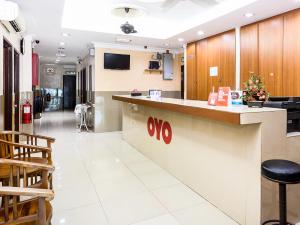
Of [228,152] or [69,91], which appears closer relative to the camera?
[228,152]

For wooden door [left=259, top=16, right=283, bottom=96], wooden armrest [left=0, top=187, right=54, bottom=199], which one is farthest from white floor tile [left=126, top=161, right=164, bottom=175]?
wooden door [left=259, top=16, right=283, bottom=96]

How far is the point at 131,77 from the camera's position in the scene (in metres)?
7.70

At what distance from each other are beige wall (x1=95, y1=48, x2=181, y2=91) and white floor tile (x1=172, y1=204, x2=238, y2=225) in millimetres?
5444

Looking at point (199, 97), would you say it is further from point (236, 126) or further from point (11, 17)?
point (11, 17)

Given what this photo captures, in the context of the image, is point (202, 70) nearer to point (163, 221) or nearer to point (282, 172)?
point (163, 221)

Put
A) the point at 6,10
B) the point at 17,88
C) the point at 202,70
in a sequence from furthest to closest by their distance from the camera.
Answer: the point at 202,70, the point at 17,88, the point at 6,10

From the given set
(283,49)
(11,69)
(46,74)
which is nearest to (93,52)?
(11,69)

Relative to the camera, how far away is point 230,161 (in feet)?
7.98

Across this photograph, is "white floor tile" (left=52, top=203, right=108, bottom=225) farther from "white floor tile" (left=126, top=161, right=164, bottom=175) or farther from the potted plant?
the potted plant

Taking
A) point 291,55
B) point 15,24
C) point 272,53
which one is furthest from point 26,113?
point 291,55

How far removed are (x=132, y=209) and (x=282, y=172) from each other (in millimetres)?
1604

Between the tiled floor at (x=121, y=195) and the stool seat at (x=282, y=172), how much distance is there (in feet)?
2.72

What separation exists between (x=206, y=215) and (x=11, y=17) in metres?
3.65

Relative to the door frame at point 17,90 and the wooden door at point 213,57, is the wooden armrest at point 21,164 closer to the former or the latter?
the door frame at point 17,90
